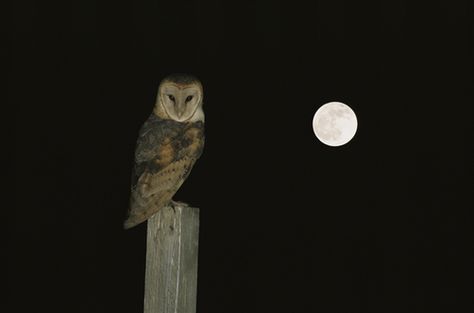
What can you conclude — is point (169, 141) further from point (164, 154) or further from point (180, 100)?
point (180, 100)

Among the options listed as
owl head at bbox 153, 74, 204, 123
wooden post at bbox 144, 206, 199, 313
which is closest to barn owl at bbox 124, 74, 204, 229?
owl head at bbox 153, 74, 204, 123

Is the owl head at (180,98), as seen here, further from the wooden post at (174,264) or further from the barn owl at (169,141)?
the wooden post at (174,264)

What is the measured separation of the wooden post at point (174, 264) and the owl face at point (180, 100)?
866mm

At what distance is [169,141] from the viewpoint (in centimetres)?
416

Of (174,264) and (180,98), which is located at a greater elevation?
(180,98)

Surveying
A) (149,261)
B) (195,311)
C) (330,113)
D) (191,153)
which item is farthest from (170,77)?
(330,113)

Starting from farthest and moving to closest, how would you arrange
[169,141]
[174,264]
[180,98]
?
[169,141] < [180,98] < [174,264]

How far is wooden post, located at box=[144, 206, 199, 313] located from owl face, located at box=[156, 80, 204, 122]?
0.87 metres

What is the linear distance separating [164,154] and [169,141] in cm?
9

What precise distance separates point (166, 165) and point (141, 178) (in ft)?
0.59

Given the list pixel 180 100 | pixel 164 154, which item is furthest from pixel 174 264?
pixel 180 100

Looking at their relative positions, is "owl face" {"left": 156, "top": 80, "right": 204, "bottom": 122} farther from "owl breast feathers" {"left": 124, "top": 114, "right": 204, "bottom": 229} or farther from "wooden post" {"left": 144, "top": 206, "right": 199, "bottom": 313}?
"wooden post" {"left": 144, "top": 206, "right": 199, "bottom": 313}

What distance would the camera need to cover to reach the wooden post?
3279 mm

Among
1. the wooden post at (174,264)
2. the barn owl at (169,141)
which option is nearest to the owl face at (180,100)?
the barn owl at (169,141)
